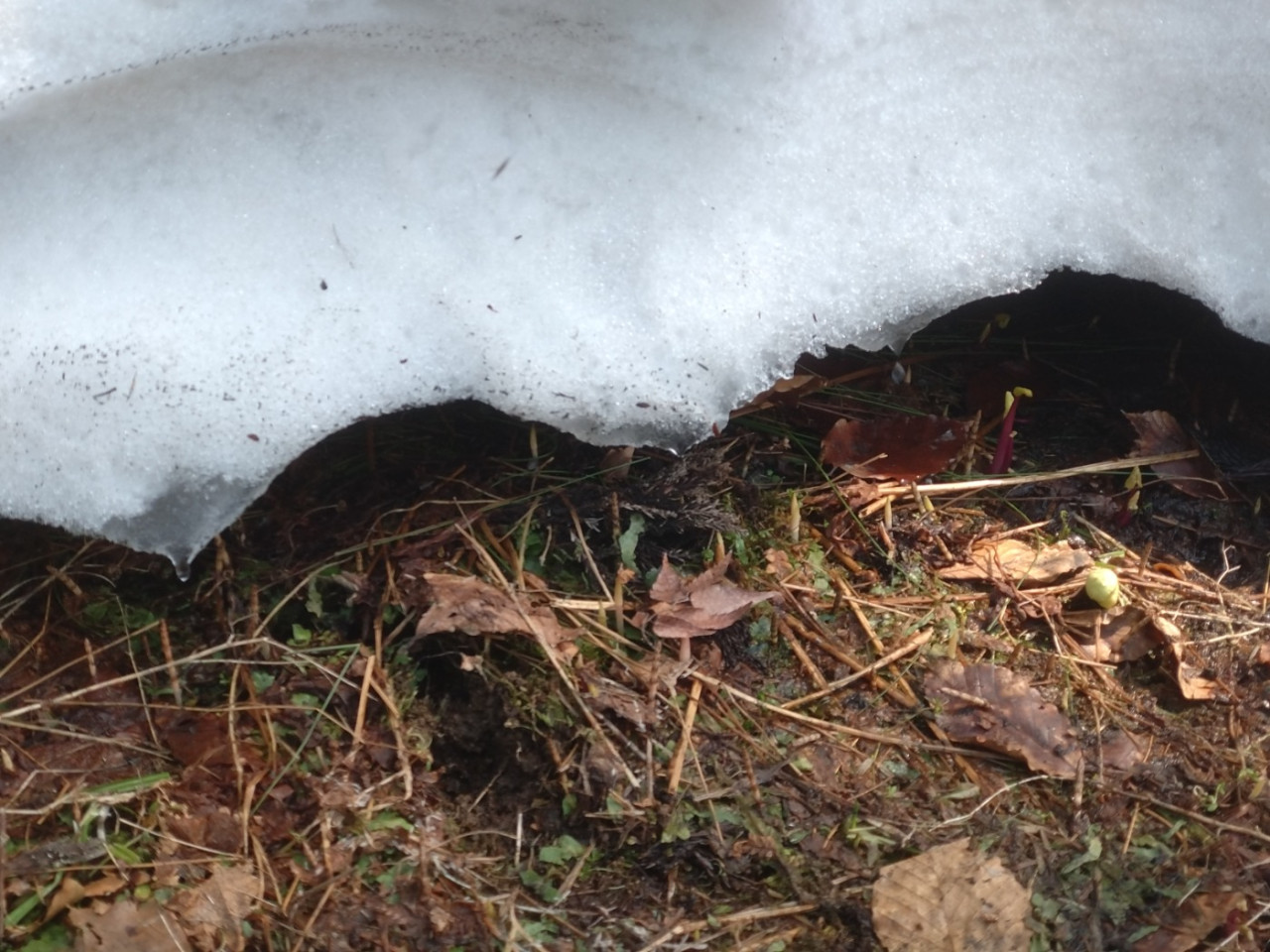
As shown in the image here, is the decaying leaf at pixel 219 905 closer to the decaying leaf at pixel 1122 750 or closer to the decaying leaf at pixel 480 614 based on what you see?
the decaying leaf at pixel 480 614

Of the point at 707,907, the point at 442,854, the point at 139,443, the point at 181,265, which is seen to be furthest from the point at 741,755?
the point at 181,265

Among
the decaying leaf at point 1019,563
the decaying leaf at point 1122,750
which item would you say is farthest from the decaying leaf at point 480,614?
the decaying leaf at point 1122,750

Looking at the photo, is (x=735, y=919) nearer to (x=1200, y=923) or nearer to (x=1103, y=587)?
(x=1200, y=923)

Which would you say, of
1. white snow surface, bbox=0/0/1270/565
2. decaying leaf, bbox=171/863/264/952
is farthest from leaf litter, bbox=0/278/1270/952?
white snow surface, bbox=0/0/1270/565

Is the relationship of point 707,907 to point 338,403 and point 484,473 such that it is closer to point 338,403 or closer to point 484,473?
point 484,473

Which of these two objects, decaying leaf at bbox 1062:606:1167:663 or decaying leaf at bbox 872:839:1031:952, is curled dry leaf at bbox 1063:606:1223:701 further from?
decaying leaf at bbox 872:839:1031:952

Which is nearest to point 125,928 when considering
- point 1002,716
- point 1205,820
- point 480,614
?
Result: point 480,614
